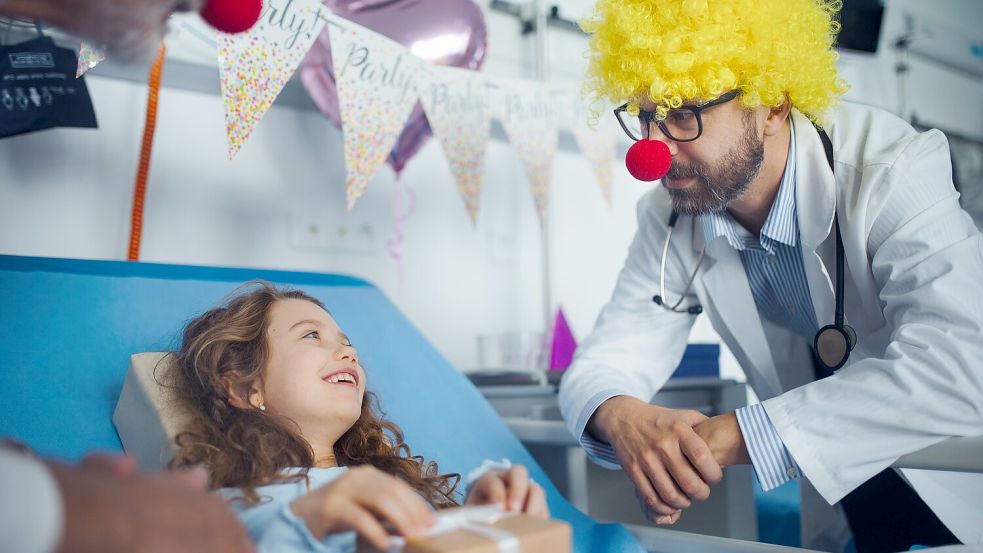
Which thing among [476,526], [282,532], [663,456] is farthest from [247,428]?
[663,456]

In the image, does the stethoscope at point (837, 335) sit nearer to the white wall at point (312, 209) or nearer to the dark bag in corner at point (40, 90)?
the white wall at point (312, 209)

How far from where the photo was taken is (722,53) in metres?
1.28

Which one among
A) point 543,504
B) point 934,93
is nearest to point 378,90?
point 543,504

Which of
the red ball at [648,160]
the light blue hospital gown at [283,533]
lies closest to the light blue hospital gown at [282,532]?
the light blue hospital gown at [283,533]

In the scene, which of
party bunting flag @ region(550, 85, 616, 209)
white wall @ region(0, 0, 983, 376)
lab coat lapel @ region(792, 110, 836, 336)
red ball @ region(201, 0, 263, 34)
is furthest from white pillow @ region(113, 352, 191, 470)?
party bunting flag @ region(550, 85, 616, 209)

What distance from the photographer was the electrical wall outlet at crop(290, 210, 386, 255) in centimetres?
188

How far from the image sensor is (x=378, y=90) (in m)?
1.66

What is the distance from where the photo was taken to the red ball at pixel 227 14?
72 centimetres

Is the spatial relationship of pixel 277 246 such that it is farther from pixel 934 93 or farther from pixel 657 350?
pixel 934 93

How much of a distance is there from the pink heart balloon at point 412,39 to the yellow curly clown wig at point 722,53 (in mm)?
527

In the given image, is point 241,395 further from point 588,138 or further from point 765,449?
point 588,138

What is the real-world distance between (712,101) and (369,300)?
700mm

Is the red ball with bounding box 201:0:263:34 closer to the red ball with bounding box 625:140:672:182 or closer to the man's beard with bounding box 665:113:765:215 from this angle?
the red ball with bounding box 625:140:672:182

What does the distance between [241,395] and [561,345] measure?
122 cm
